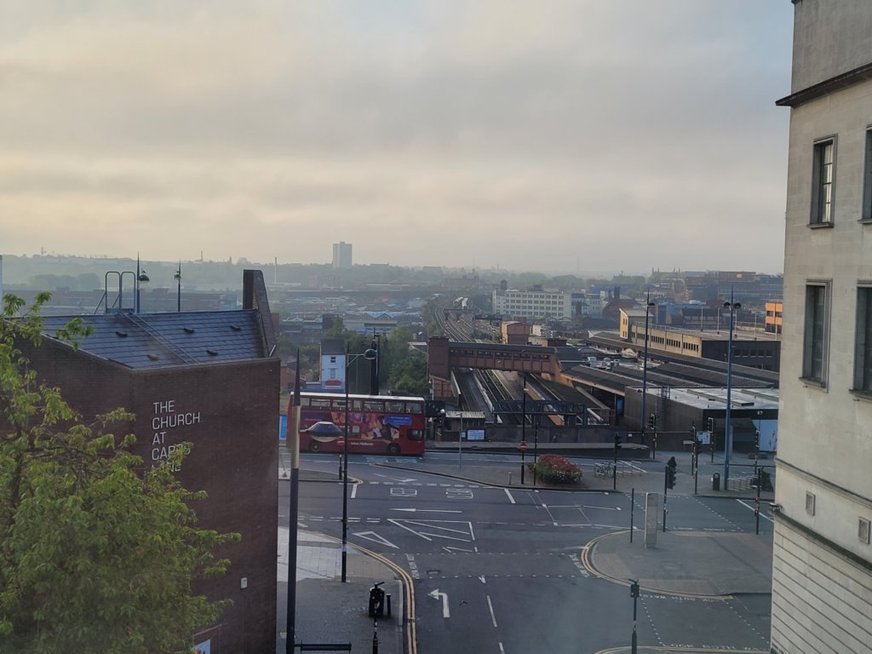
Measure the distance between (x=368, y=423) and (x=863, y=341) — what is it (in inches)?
1213

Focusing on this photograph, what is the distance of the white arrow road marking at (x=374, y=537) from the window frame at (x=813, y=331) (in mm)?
15082

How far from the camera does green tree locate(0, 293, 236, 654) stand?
322 inches

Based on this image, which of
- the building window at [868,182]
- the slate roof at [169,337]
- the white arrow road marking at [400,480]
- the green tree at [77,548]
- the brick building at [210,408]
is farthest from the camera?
the white arrow road marking at [400,480]

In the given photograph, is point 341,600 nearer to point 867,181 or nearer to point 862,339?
point 862,339

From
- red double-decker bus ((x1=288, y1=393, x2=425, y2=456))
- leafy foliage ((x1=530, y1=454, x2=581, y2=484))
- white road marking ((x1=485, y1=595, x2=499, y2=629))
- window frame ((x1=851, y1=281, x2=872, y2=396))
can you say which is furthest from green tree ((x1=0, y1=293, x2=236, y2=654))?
red double-decker bus ((x1=288, y1=393, x2=425, y2=456))

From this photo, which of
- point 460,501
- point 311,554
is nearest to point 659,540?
point 460,501

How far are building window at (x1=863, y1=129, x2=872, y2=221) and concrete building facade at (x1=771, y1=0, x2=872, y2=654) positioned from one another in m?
0.02

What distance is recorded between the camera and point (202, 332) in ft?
58.0

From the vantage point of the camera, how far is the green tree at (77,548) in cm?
819

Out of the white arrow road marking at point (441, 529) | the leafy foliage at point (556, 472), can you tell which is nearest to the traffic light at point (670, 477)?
the leafy foliage at point (556, 472)

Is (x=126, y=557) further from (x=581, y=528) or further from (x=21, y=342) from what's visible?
(x=581, y=528)

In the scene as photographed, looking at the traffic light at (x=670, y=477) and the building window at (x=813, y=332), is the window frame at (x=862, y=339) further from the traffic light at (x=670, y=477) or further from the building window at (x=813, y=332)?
the traffic light at (x=670, y=477)

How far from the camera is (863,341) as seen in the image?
44.3 ft

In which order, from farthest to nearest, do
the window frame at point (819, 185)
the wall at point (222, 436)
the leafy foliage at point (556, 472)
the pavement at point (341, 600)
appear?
the leafy foliage at point (556, 472)
the pavement at point (341, 600)
the window frame at point (819, 185)
the wall at point (222, 436)
